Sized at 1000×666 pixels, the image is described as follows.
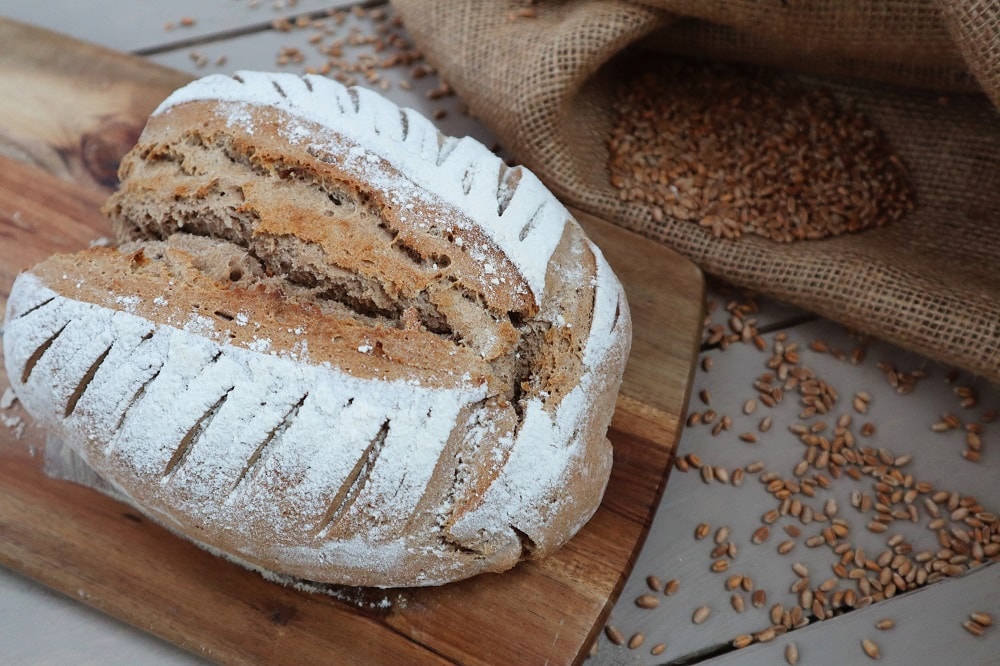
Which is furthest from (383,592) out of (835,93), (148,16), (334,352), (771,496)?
(148,16)

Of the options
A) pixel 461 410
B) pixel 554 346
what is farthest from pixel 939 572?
pixel 461 410

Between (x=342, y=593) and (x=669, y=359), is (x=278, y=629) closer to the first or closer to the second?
(x=342, y=593)

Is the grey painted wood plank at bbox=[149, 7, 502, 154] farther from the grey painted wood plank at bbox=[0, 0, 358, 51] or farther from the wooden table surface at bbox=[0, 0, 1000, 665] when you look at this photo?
the wooden table surface at bbox=[0, 0, 1000, 665]

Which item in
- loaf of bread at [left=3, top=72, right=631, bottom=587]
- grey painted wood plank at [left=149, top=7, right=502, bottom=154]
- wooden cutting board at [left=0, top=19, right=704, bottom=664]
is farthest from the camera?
grey painted wood plank at [left=149, top=7, right=502, bottom=154]

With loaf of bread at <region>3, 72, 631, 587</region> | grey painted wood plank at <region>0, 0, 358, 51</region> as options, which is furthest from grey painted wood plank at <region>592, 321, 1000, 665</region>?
grey painted wood plank at <region>0, 0, 358, 51</region>

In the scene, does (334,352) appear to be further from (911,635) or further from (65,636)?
(911,635)
